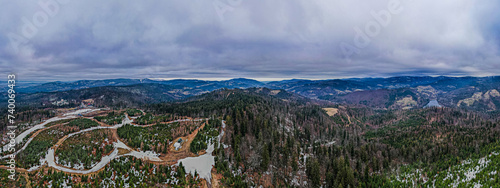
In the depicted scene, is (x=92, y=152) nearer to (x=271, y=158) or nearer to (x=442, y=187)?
(x=271, y=158)

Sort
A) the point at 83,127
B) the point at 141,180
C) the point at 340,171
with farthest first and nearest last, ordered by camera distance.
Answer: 1. the point at 83,127
2. the point at 340,171
3. the point at 141,180

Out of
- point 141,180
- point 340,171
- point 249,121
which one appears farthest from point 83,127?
point 340,171

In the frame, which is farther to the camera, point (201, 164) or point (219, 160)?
point (219, 160)

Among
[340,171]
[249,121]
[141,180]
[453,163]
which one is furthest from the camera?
[249,121]

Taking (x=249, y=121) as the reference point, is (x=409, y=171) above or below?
below

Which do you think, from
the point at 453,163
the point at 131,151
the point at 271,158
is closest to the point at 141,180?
the point at 131,151

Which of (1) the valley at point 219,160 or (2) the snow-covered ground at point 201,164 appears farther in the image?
(2) the snow-covered ground at point 201,164

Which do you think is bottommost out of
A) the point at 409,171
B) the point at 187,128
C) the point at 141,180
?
the point at 409,171

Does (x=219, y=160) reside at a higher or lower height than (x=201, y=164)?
higher

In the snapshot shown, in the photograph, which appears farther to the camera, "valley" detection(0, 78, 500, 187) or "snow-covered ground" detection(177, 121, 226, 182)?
"snow-covered ground" detection(177, 121, 226, 182)

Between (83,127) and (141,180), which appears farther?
(83,127)
